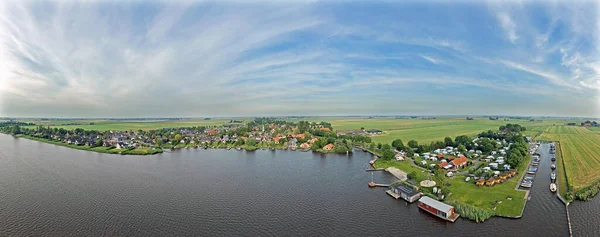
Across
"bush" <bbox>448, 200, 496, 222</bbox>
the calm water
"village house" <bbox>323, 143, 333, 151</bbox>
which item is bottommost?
the calm water

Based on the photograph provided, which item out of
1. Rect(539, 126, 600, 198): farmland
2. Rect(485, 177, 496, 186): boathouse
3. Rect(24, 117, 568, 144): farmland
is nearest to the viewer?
Rect(539, 126, 600, 198): farmland

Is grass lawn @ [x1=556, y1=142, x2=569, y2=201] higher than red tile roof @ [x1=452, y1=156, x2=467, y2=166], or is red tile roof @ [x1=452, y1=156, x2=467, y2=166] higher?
red tile roof @ [x1=452, y1=156, x2=467, y2=166]

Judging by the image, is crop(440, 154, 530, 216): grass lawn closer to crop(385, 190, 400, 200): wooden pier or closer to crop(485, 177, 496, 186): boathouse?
crop(485, 177, 496, 186): boathouse

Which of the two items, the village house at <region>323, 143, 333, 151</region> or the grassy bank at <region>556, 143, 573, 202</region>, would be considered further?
the village house at <region>323, 143, 333, 151</region>

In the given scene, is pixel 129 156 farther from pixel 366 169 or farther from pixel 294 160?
pixel 366 169

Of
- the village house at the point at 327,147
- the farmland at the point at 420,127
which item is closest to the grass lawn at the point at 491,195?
the village house at the point at 327,147

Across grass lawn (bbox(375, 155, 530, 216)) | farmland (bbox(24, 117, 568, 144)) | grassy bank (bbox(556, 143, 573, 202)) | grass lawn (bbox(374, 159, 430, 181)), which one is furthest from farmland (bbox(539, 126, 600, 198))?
farmland (bbox(24, 117, 568, 144))

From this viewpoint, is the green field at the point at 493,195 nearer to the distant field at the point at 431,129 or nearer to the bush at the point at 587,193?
the bush at the point at 587,193
